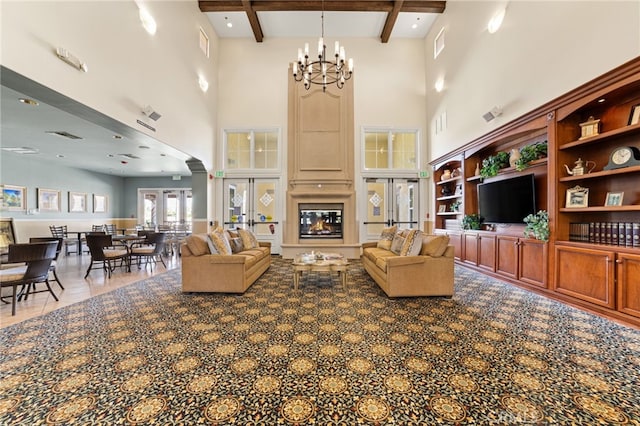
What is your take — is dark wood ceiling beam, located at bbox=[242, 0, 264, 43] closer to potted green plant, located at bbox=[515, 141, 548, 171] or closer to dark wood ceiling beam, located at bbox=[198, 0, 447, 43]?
dark wood ceiling beam, located at bbox=[198, 0, 447, 43]

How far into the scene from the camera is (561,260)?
3.57 m

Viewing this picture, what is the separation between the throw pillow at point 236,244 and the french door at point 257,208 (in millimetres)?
2796

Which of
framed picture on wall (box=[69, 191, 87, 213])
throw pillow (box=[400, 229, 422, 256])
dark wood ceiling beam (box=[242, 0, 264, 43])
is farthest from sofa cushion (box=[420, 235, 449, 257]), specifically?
framed picture on wall (box=[69, 191, 87, 213])

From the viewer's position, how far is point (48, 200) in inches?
333

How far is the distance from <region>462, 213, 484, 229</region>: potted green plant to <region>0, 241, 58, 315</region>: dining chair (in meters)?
7.12

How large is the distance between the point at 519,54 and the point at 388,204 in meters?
4.40

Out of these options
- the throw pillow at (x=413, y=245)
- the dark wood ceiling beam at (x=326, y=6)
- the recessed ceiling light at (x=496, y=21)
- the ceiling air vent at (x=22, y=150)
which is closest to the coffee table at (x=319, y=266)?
the throw pillow at (x=413, y=245)

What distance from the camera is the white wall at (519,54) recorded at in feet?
9.70

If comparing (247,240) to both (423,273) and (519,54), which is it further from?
(519,54)

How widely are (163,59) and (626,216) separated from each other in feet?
25.7

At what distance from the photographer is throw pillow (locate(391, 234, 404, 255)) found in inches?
178

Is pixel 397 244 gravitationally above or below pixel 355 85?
below

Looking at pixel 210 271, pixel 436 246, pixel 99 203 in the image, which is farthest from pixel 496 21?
pixel 99 203

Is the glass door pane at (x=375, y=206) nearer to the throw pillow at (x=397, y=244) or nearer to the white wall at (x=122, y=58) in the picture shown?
the throw pillow at (x=397, y=244)
